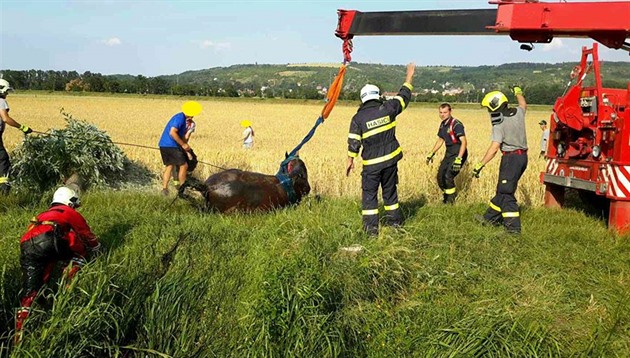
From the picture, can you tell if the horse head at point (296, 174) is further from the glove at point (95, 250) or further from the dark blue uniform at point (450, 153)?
the glove at point (95, 250)

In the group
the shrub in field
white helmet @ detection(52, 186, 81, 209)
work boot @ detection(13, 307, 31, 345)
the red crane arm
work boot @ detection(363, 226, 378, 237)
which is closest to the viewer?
work boot @ detection(13, 307, 31, 345)

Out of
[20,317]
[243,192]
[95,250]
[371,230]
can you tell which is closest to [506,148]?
[371,230]

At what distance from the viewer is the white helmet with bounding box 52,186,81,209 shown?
500 centimetres

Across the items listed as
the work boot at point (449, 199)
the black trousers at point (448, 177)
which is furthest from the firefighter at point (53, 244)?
the work boot at point (449, 199)

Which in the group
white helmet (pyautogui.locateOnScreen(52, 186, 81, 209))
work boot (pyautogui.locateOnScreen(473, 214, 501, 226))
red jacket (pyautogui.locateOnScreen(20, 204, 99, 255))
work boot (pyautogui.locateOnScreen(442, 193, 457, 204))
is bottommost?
work boot (pyautogui.locateOnScreen(442, 193, 457, 204))

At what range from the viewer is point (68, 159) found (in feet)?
30.5

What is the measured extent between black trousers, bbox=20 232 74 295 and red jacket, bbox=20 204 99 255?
63mm

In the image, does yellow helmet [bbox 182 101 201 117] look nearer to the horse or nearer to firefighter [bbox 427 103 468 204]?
the horse

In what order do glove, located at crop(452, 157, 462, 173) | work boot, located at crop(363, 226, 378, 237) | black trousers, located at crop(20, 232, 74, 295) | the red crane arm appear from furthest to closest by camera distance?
glove, located at crop(452, 157, 462, 173) < the red crane arm < work boot, located at crop(363, 226, 378, 237) < black trousers, located at crop(20, 232, 74, 295)

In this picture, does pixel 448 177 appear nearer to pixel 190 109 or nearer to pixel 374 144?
pixel 374 144

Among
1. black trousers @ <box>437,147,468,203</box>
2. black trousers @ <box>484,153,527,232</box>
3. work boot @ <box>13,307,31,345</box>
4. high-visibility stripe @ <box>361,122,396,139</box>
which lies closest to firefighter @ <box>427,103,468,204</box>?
black trousers @ <box>437,147,468,203</box>

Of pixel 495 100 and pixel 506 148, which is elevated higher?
pixel 495 100

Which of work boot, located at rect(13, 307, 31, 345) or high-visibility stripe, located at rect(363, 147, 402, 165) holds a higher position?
high-visibility stripe, located at rect(363, 147, 402, 165)

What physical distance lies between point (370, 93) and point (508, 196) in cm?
239
